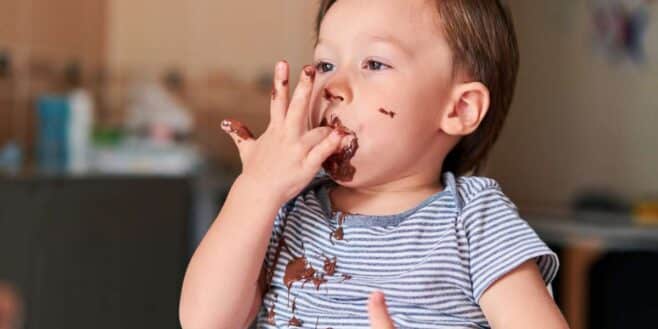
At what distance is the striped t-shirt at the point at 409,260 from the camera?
73 centimetres

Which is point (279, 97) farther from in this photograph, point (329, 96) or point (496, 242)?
point (496, 242)

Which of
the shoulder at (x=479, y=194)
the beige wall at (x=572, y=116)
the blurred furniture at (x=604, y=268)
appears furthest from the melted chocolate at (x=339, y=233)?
the beige wall at (x=572, y=116)

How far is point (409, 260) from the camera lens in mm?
739

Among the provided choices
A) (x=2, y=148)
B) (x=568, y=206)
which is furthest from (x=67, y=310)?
(x=568, y=206)

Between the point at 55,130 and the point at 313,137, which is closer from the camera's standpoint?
the point at 313,137

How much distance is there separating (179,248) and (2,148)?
0.69m

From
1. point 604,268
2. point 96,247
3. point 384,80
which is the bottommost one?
point 604,268

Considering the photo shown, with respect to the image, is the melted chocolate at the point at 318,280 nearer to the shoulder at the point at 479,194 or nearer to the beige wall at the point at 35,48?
the shoulder at the point at 479,194

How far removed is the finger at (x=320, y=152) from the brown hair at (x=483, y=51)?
153mm

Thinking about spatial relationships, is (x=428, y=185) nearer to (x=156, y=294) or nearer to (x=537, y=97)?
(x=156, y=294)

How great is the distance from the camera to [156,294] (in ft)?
6.43

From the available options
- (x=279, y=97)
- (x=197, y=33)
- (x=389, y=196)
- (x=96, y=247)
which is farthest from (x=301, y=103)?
(x=197, y=33)

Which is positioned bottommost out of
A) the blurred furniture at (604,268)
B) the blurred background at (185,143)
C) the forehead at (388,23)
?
the blurred furniture at (604,268)

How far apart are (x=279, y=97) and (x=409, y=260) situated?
17 centimetres
